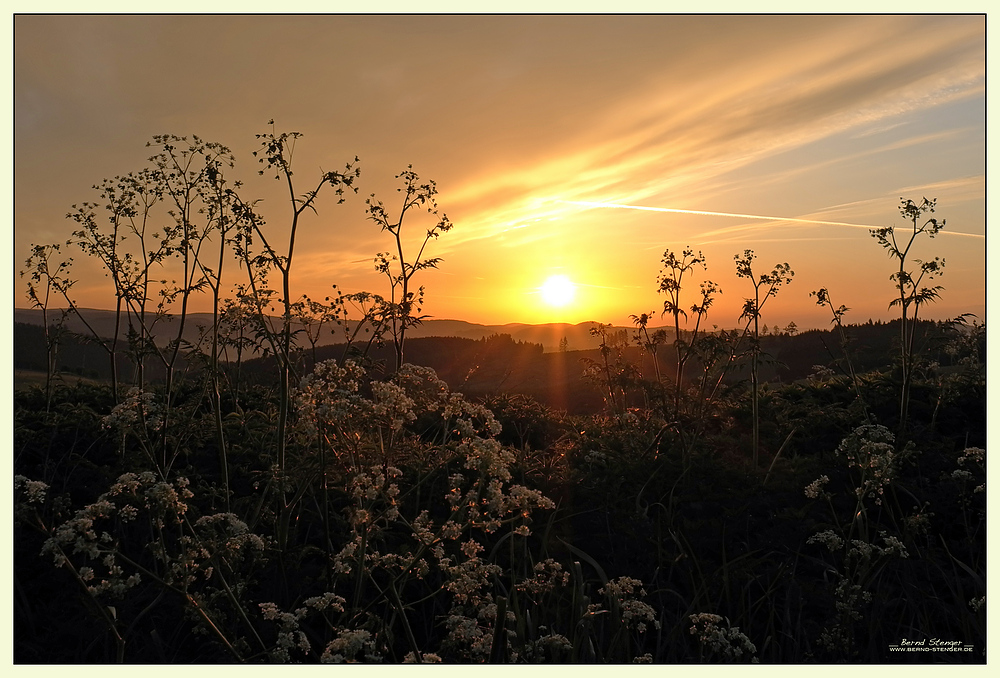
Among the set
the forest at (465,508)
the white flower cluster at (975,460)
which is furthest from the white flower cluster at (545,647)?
the white flower cluster at (975,460)

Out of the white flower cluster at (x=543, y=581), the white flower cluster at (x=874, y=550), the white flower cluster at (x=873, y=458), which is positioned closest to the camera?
the white flower cluster at (x=543, y=581)

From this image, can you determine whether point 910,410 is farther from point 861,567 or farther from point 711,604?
point 711,604

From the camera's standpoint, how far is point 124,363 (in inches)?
355

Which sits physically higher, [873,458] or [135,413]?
[135,413]

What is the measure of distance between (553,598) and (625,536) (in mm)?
1081

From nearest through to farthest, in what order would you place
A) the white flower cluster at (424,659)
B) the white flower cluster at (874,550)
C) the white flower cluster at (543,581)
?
the white flower cluster at (424,659) < the white flower cluster at (543,581) < the white flower cluster at (874,550)

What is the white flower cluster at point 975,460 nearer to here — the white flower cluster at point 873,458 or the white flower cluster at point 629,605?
the white flower cluster at point 873,458

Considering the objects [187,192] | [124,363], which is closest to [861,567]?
[187,192]

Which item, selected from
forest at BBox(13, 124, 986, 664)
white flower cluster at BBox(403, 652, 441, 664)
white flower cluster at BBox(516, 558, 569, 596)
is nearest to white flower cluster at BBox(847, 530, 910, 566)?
forest at BBox(13, 124, 986, 664)

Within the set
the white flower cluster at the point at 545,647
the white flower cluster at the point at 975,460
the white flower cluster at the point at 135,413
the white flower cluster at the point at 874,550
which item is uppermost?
the white flower cluster at the point at 135,413

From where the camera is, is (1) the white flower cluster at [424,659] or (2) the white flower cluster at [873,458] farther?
(2) the white flower cluster at [873,458]

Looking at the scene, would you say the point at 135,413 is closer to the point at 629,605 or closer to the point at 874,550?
the point at 629,605

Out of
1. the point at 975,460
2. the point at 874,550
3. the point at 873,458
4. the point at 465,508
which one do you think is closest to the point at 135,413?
the point at 465,508

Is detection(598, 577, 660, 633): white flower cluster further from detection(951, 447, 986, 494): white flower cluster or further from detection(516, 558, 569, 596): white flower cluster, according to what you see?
detection(951, 447, 986, 494): white flower cluster
